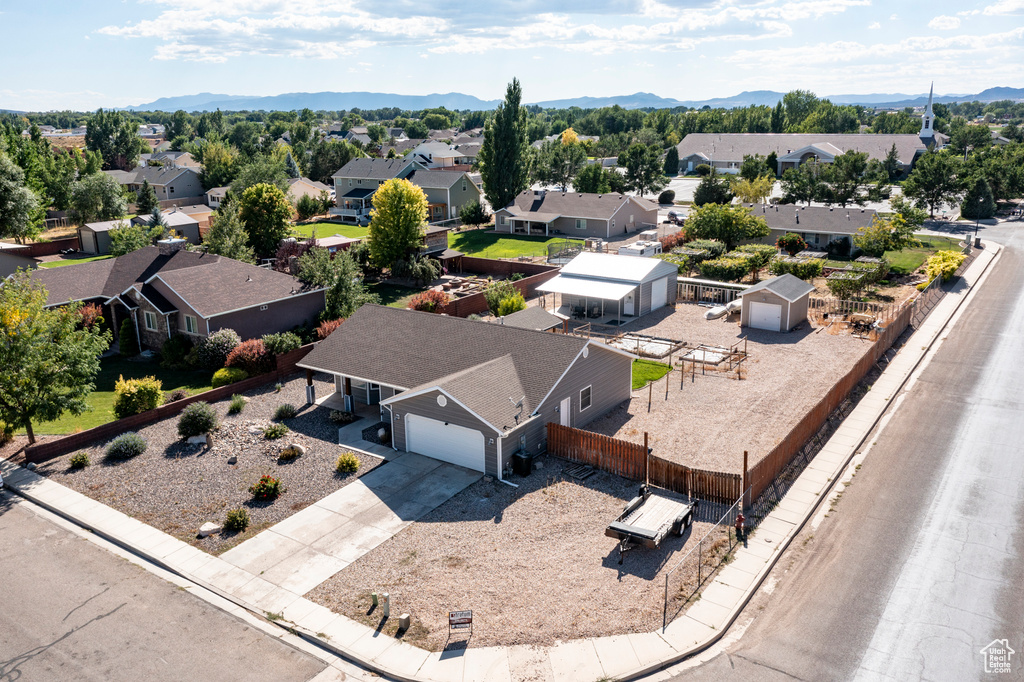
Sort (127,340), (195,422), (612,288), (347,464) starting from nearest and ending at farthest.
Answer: (347,464)
(195,422)
(127,340)
(612,288)

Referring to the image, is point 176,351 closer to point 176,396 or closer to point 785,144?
point 176,396

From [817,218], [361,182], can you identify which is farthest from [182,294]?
[361,182]

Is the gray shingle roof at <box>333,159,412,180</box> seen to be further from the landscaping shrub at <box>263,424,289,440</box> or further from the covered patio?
the landscaping shrub at <box>263,424,289,440</box>

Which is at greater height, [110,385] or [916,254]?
[916,254]

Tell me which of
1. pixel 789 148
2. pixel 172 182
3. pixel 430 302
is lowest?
pixel 430 302

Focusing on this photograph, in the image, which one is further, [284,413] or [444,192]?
[444,192]

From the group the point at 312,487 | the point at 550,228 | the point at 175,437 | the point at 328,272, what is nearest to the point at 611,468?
the point at 312,487

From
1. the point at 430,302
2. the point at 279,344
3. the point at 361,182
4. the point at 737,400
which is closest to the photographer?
the point at 737,400

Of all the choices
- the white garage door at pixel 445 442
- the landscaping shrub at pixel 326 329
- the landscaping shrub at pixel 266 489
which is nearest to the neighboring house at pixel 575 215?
the landscaping shrub at pixel 326 329

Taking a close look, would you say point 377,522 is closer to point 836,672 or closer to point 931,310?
point 836,672
